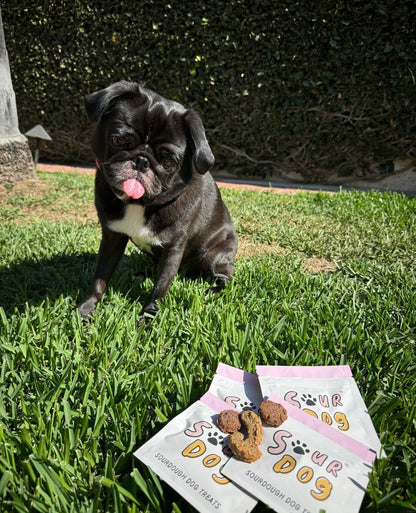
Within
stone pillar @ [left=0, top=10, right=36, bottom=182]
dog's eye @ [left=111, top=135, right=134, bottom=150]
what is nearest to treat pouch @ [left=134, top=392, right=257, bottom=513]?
dog's eye @ [left=111, top=135, right=134, bottom=150]

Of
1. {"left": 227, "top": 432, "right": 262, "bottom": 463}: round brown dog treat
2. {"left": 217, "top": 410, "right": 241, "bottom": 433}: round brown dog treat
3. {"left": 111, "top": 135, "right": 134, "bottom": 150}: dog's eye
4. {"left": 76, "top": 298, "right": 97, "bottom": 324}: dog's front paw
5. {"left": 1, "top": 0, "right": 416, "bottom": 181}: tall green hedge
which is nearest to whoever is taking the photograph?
{"left": 227, "top": 432, "right": 262, "bottom": 463}: round brown dog treat

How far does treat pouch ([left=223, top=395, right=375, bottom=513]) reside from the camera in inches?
43.4

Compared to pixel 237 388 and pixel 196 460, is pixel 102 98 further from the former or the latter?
pixel 196 460

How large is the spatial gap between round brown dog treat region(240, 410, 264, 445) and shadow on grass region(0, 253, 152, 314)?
1.24m

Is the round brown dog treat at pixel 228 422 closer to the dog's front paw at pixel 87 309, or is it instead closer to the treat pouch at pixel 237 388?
the treat pouch at pixel 237 388

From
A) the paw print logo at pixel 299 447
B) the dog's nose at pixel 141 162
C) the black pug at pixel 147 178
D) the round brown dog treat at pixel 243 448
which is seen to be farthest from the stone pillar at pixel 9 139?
the paw print logo at pixel 299 447

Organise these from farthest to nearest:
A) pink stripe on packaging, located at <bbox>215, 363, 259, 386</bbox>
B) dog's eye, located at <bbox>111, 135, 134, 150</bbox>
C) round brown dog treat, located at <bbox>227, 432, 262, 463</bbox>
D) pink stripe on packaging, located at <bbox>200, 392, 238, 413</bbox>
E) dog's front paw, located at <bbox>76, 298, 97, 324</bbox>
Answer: dog's front paw, located at <bbox>76, 298, 97, 324</bbox> < dog's eye, located at <bbox>111, 135, 134, 150</bbox> < pink stripe on packaging, located at <bbox>215, 363, 259, 386</bbox> < pink stripe on packaging, located at <bbox>200, 392, 238, 413</bbox> < round brown dog treat, located at <bbox>227, 432, 262, 463</bbox>

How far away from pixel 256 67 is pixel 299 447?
663 cm

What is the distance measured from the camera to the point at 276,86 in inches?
264

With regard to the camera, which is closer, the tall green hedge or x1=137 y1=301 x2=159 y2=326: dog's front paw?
x1=137 y1=301 x2=159 y2=326: dog's front paw

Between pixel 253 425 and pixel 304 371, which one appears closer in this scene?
pixel 253 425

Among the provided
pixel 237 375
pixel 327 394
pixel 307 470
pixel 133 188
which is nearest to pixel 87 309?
pixel 133 188

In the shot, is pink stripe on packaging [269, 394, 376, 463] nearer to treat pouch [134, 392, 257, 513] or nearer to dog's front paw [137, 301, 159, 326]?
treat pouch [134, 392, 257, 513]

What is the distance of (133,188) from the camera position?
194 cm
